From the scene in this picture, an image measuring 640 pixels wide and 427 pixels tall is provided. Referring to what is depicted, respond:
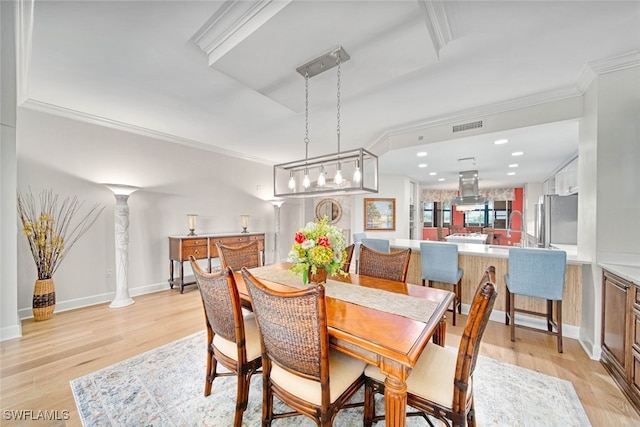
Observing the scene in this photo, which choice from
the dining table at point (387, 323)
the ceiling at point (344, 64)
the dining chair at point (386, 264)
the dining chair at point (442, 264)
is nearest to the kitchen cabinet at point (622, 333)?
the dining chair at point (442, 264)

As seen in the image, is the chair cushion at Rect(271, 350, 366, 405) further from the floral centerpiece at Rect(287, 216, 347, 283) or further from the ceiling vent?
the ceiling vent

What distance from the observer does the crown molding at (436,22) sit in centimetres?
153

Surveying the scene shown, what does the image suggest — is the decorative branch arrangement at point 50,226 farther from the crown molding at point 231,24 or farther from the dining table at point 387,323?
the crown molding at point 231,24

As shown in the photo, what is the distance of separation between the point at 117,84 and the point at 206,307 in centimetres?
261

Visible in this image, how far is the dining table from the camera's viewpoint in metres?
1.12

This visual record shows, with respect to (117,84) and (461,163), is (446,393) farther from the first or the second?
(461,163)

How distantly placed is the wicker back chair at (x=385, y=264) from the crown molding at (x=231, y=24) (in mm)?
2087

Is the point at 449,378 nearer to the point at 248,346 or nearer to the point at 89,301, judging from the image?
the point at 248,346

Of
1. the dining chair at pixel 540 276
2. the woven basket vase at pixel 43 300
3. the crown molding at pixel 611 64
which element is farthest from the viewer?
the woven basket vase at pixel 43 300

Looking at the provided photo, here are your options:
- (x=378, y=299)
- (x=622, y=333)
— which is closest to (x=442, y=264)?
(x=622, y=333)

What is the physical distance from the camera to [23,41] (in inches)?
84.6

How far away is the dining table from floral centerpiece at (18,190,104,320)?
2.84m

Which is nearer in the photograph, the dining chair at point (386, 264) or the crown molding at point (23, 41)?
the crown molding at point (23, 41)

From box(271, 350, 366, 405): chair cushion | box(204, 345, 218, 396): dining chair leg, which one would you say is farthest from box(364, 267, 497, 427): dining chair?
box(204, 345, 218, 396): dining chair leg
